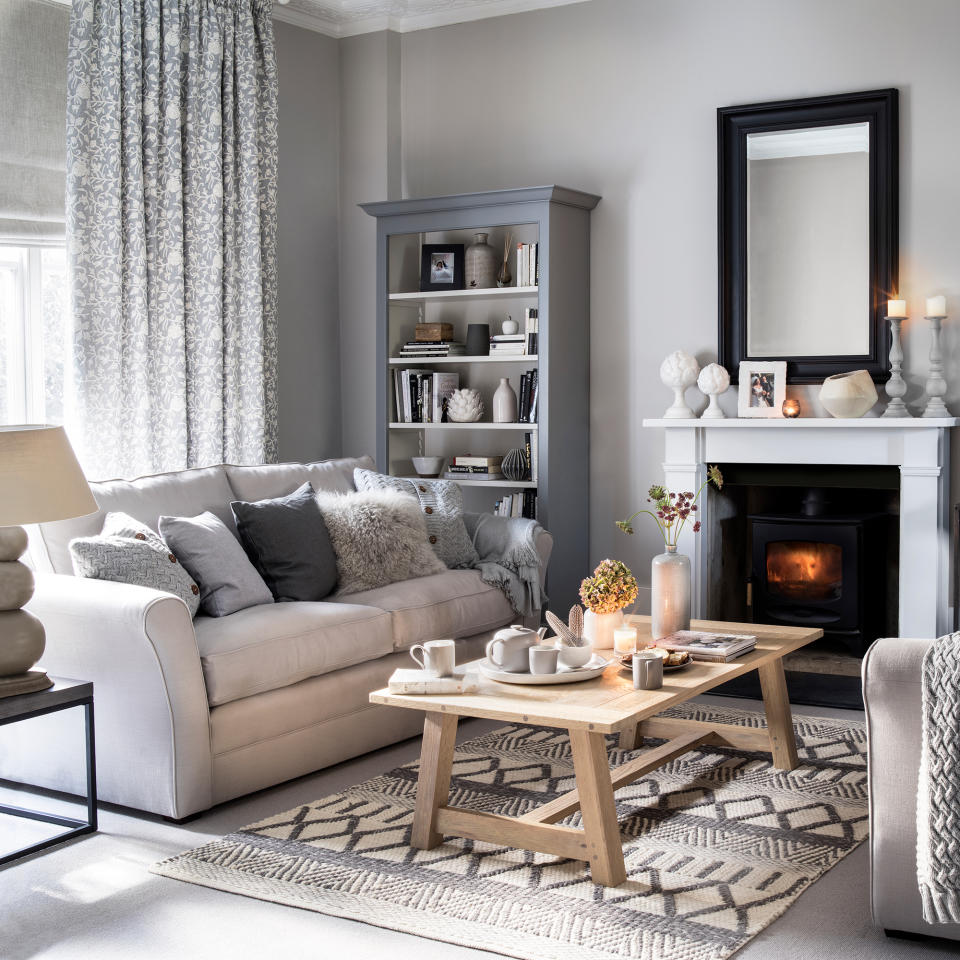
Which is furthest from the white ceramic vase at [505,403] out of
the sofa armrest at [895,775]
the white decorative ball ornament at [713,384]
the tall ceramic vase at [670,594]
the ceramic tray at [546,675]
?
the sofa armrest at [895,775]

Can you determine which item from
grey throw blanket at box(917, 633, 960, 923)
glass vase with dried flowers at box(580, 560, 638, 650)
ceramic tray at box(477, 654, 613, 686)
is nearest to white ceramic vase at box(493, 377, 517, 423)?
glass vase with dried flowers at box(580, 560, 638, 650)

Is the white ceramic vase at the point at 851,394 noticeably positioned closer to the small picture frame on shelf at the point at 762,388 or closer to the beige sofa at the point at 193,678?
the small picture frame on shelf at the point at 762,388

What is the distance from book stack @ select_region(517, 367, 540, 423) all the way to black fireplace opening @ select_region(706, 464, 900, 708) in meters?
0.89

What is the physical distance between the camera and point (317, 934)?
2.58m

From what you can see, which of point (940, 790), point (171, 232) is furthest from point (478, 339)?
point (940, 790)

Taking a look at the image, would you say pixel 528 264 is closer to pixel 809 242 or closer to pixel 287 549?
pixel 809 242

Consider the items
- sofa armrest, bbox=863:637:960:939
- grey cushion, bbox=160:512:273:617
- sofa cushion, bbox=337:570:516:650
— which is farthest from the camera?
sofa cushion, bbox=337:570:516:650

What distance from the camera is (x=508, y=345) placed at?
555 centimetres

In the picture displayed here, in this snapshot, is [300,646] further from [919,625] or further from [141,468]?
[919,625]

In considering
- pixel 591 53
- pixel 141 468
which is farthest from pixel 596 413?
pixel 141 468

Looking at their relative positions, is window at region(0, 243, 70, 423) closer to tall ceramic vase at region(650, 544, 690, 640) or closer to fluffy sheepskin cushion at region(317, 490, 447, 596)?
fluffy sheepskin cushion at region(317, 490, 447, 596)

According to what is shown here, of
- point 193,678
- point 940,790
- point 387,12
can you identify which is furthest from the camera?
point 387,12

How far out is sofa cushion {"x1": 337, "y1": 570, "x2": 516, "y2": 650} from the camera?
4.07 metres

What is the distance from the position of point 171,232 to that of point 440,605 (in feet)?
6.30
